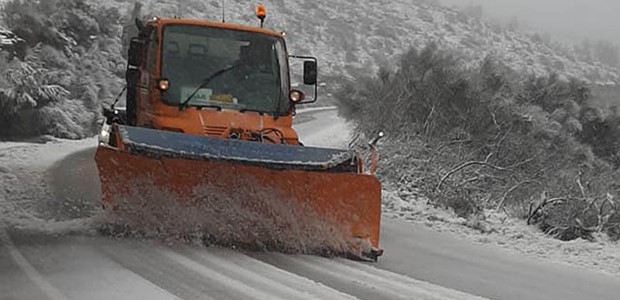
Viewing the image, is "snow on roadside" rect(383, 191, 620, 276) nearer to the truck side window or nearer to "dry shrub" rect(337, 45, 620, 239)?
"dry shrub" rect(337, 45, 620, 239)

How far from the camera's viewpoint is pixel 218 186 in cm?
617

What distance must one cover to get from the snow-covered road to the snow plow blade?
0.19m

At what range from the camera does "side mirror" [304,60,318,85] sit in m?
8.23

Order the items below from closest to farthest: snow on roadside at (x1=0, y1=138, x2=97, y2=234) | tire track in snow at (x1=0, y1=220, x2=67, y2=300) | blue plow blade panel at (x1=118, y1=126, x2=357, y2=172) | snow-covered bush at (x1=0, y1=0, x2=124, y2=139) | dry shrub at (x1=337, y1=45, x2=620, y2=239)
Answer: tire track in snow at (x1=0, y1=220, x2=67, y2=300), blue plow blade panel at (x1=118, y1=126, x2=357, y2=172), snow on roadside at (x1=0, y1=138, x2=97, y2=234), dry shrub at (x1=337, y1=45, x2=620, y2=239), snow-covered bush at (x1=0, y1=0, x2=124, y2=139)

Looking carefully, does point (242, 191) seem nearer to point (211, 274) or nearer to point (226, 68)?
point (211, 274)

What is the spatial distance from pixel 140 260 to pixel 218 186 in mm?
904

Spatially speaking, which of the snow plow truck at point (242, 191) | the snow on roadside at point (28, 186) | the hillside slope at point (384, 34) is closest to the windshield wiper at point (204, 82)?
the snow plow truck at point (242, 191)

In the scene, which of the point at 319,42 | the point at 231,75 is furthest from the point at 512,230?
the point at 319,42

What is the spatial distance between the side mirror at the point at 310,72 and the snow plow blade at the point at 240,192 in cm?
203

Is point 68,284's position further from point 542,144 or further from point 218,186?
point 542,144

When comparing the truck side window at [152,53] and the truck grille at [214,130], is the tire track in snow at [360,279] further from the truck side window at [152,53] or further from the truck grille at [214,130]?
the truck side window at [152,53]

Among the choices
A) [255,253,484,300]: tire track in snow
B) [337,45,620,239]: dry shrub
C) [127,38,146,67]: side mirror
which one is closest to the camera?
[255,253,484,300]: tire track in snow

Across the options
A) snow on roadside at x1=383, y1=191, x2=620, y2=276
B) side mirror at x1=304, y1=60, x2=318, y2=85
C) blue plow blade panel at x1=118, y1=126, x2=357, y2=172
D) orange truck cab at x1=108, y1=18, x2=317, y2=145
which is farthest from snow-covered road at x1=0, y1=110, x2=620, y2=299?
Answer: side mirror at x1=304, y1=60, x2=318, y2=85

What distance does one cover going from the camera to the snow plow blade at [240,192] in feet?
20.0
